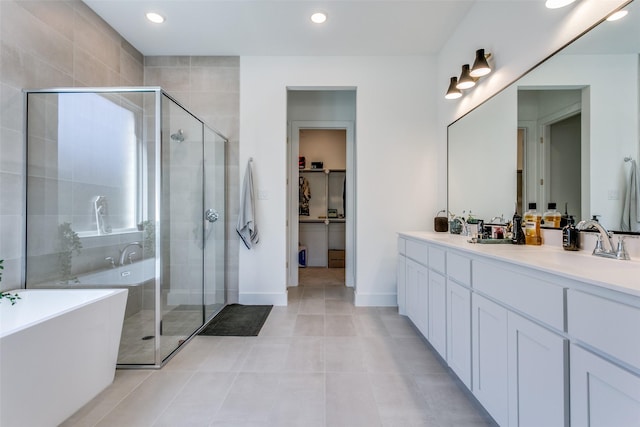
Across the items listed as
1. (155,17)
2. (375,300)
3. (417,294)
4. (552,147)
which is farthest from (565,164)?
(155,17)

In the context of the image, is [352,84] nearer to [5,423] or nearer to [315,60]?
[315,60]

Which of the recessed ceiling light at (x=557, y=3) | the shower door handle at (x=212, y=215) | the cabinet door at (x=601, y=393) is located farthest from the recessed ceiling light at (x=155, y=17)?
the cabinet door at (x=601, y=393)

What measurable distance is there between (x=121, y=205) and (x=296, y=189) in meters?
2.08

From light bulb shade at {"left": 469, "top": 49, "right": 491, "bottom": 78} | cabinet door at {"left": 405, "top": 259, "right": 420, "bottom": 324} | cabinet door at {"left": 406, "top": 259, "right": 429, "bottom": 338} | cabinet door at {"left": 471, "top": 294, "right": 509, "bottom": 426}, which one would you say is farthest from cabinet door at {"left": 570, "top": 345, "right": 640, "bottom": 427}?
light bulb shade at {"left": 469, "top": 49, "right": 491, "bottom": 78}

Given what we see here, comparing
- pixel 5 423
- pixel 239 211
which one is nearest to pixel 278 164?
pixel 239 211

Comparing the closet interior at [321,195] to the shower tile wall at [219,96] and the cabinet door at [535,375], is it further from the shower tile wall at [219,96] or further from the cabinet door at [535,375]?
the cabinet door at [535,375]

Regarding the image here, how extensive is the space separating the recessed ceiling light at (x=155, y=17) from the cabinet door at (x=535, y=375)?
3.54 meters

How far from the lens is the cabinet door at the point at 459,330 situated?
1.52m

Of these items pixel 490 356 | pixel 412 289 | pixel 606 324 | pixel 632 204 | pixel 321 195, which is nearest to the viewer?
pixel 606 324

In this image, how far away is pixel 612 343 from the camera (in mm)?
769

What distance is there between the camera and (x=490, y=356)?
132 centimetres

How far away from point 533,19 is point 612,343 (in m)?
1.95

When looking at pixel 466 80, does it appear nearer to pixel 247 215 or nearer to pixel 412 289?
pixel 412 289

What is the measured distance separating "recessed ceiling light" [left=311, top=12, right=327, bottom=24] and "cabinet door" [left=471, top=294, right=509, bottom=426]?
2602 mm
